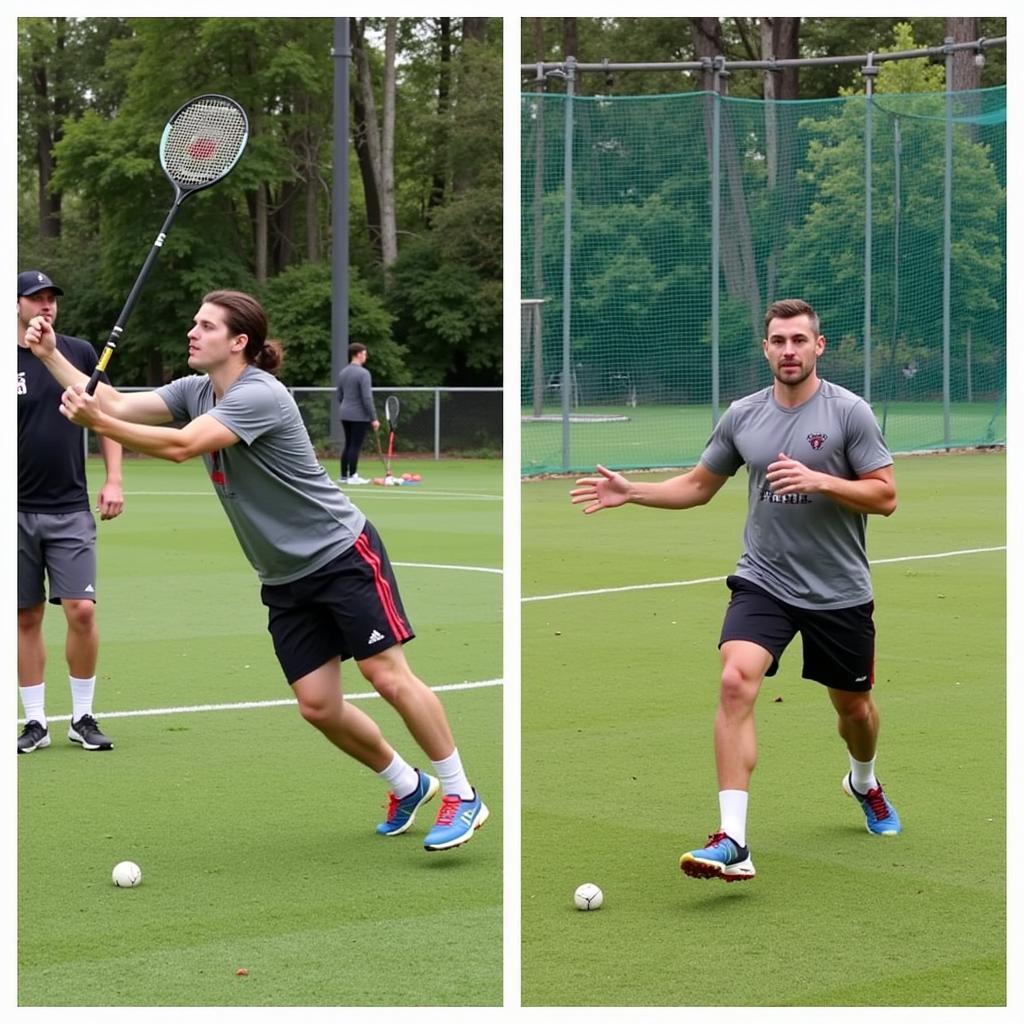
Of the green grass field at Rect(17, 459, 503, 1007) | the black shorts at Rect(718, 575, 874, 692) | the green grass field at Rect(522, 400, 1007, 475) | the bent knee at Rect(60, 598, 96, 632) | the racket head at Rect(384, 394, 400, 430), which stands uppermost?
the racket head at Rect(384, 394, 400, 430)

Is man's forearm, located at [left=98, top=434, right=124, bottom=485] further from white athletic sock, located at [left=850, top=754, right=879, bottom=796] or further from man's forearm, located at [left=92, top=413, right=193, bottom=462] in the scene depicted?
white athletic sock, located at [left=850, top=754, right=879, bottom=796]

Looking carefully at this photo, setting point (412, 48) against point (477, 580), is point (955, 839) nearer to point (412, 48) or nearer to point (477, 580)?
point (477, 580)

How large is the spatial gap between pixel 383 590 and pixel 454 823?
83 cm

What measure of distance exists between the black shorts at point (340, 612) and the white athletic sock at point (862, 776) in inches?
65.8

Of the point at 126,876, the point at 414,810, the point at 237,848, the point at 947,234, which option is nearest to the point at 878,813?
the point at 414,810

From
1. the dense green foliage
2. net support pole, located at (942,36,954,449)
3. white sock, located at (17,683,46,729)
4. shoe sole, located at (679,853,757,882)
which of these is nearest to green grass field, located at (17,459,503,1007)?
white sock, located at (17,683,46,729)

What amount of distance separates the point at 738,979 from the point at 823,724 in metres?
3.70

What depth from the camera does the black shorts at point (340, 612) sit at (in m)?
6.06

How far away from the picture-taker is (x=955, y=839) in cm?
630

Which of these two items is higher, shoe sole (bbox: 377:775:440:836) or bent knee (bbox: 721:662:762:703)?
bent knee (bbox: 721:662:762:703)

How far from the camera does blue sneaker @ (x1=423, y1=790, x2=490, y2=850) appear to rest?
6.10 m

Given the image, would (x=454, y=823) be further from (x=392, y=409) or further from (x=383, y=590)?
(x=392, y=409)

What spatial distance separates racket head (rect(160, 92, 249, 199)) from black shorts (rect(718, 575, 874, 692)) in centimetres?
265

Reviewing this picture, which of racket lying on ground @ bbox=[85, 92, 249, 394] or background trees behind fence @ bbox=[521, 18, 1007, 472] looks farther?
background trees behind fence @ bbox=[521, 18, 1007, 472]
